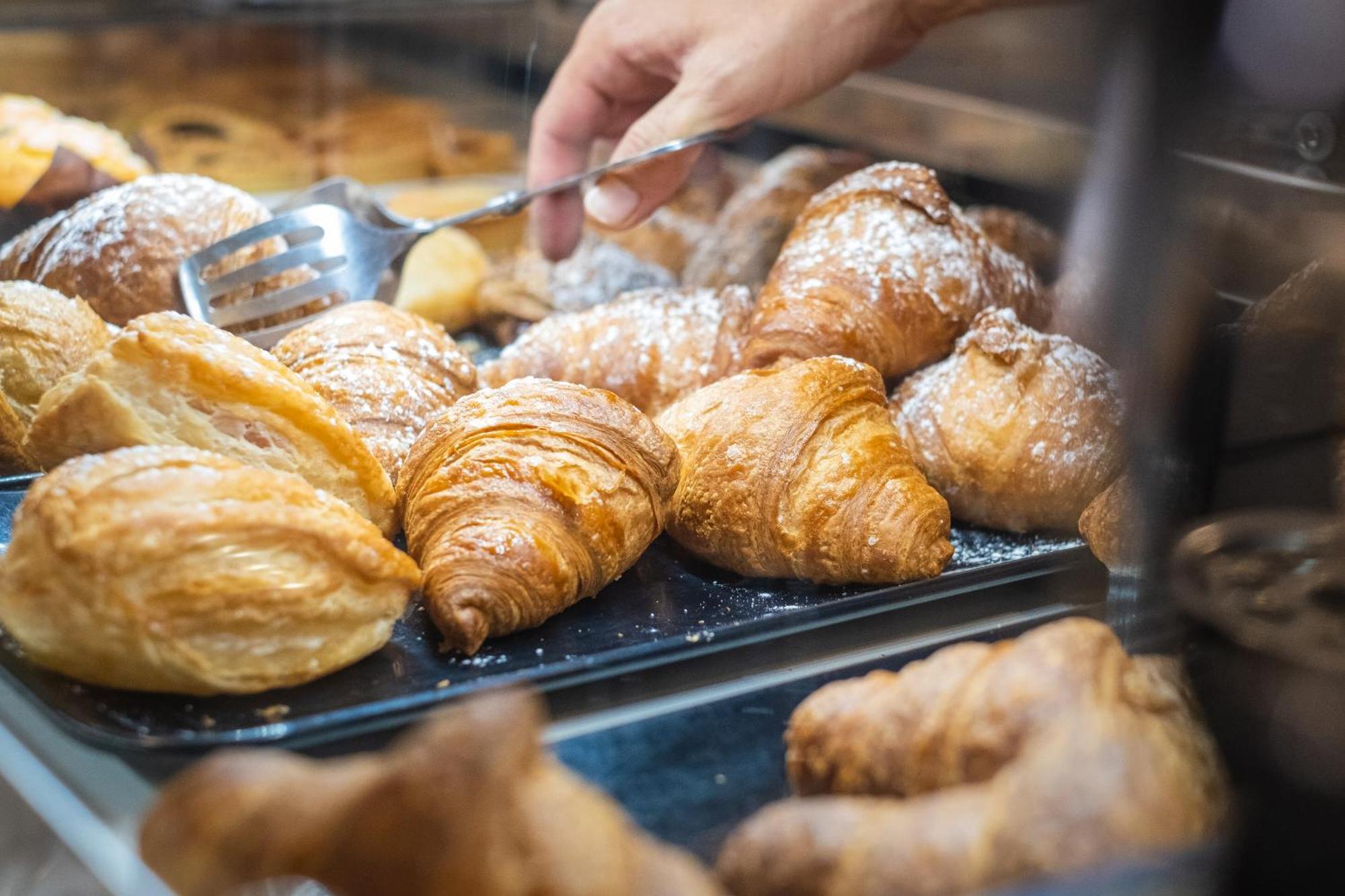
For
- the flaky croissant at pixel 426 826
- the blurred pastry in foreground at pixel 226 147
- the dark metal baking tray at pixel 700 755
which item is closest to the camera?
the flaky croissant at pixel 426 826

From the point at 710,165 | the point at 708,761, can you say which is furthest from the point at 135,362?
the point at 710,165

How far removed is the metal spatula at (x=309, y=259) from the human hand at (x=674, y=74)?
0.07 m

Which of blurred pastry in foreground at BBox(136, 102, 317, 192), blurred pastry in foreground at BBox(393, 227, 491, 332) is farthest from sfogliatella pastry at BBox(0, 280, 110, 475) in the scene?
blurred pastry in foreground at BBox(136, 102, 317, 192)

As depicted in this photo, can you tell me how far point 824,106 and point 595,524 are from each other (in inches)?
86.5

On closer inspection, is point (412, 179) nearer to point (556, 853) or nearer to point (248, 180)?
point (248, 180)

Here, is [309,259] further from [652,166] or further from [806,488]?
[806,488]

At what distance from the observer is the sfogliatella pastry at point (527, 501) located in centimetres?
127

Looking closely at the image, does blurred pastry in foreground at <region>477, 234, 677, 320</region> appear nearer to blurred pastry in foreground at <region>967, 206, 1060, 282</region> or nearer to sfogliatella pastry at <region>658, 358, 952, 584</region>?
blurred pastry in foreground at <region>967, 206, 1060, 282</region>

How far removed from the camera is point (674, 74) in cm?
244

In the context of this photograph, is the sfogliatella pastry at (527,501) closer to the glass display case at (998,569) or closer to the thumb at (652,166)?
the glass display case at (998,569)

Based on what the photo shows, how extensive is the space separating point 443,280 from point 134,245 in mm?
540

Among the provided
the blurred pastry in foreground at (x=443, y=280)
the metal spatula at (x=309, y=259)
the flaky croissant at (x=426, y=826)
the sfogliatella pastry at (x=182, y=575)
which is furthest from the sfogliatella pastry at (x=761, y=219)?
the flaky croissant at (x=426, y=826)


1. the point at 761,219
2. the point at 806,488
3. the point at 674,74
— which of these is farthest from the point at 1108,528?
the point at 674,74

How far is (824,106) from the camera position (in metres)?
3.29
